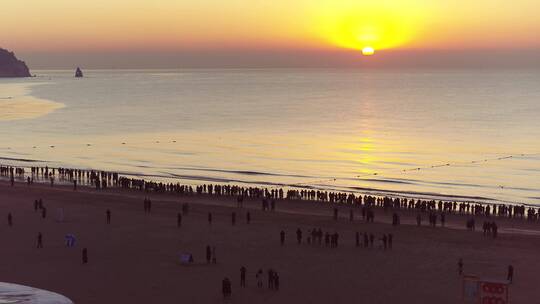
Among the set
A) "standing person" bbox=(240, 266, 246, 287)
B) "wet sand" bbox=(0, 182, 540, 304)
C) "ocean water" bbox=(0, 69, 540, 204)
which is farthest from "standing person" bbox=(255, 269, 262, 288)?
"ocean water" bbox=(0, 69, 540, 204)

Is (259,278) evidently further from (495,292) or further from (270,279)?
(495,292)

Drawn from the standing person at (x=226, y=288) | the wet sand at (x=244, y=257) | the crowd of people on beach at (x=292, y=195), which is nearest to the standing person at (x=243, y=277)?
the wet sand at (x=244, y=257)

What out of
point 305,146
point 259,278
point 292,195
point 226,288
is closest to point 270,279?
point 259,278

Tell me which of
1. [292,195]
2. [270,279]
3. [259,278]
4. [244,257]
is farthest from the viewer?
[292,195]

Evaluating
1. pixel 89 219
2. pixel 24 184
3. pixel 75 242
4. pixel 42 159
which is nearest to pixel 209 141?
pixel 42 159

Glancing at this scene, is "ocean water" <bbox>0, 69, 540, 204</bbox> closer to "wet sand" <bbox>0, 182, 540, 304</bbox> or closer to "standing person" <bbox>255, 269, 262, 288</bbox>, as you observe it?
"wet sand" <bbox>0, 182, 540, 304</bbox>

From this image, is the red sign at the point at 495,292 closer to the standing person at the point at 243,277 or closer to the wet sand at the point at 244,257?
the wet sand at the point at 244,257

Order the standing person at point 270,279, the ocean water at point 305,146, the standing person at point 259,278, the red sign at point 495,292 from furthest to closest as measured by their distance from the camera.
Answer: the ocean water at point 305,146
the standing person at point 259,278
the standing person at point 270,279
the red sign at point 495,292

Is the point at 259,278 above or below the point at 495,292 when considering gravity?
below
